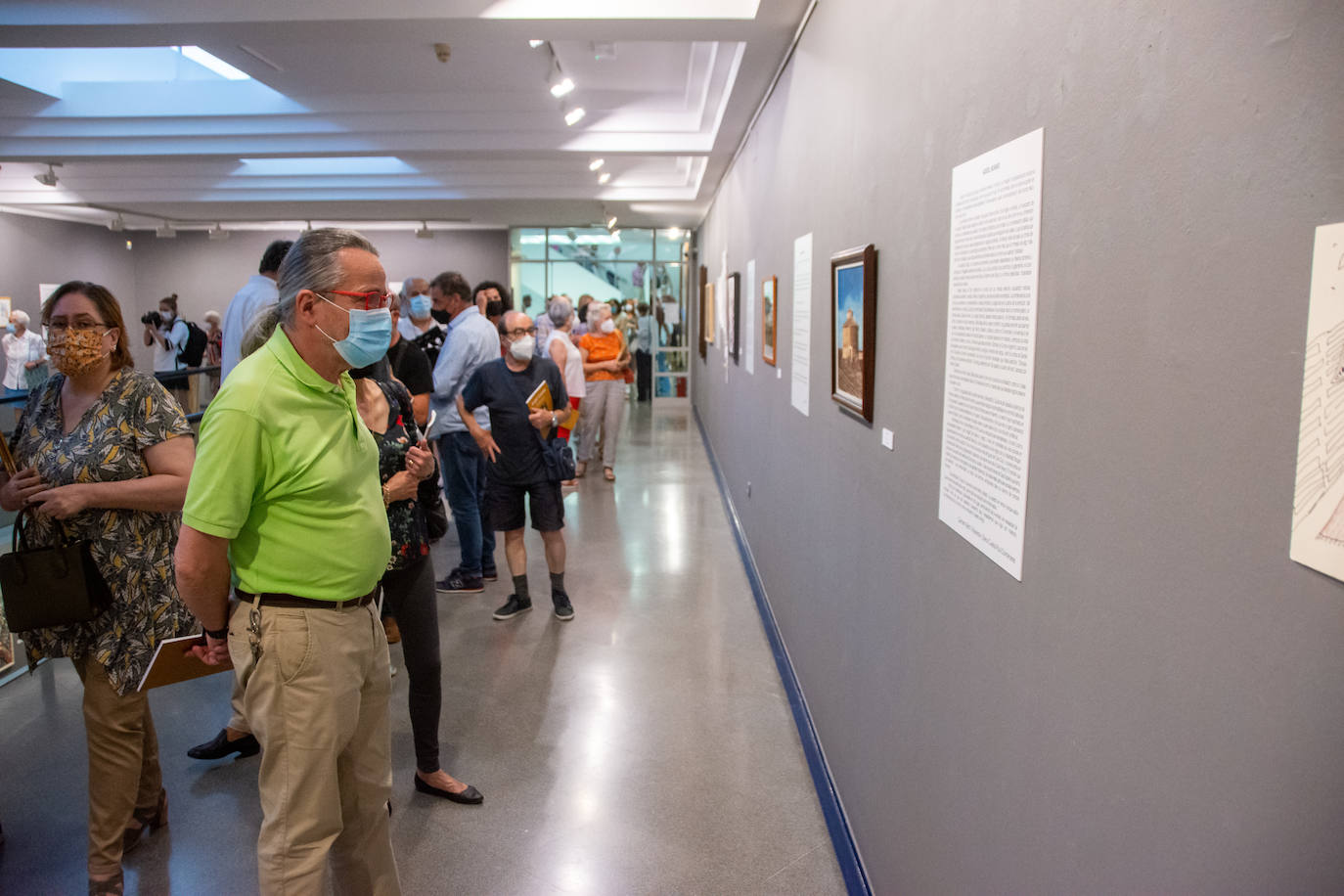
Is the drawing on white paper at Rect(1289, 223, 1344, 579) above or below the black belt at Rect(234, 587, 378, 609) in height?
above

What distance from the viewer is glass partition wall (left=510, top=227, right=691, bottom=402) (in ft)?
59.4

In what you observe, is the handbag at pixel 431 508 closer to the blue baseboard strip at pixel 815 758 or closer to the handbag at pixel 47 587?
the handbag at pixel 47 587

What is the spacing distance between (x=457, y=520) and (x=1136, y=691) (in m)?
4.85

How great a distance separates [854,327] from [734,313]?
4.63 m

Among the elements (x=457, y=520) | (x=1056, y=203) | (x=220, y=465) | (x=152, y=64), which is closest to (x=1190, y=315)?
(x=1056, y=203)

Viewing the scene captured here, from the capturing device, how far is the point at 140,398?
98.3 inches

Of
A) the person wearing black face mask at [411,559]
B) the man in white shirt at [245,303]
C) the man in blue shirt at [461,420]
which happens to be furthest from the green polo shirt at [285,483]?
the man in blue shirt at [461,420]

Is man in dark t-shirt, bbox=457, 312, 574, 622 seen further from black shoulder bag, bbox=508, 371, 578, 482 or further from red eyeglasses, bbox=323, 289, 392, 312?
red eyeglasses, bbox=323, 289, 392, 312

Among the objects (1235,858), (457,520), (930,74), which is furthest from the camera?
(457,520)

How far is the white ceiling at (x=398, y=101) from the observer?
393cm

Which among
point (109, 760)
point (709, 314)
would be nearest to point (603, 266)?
point (709, 314)

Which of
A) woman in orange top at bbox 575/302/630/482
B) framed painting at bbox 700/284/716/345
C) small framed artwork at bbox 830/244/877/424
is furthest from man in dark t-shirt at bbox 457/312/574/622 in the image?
framed painting at bbox 700/284/716/345

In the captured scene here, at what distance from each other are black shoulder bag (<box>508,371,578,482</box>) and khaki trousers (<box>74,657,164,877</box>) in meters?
2.46

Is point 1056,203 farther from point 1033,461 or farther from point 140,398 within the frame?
point 140,398
